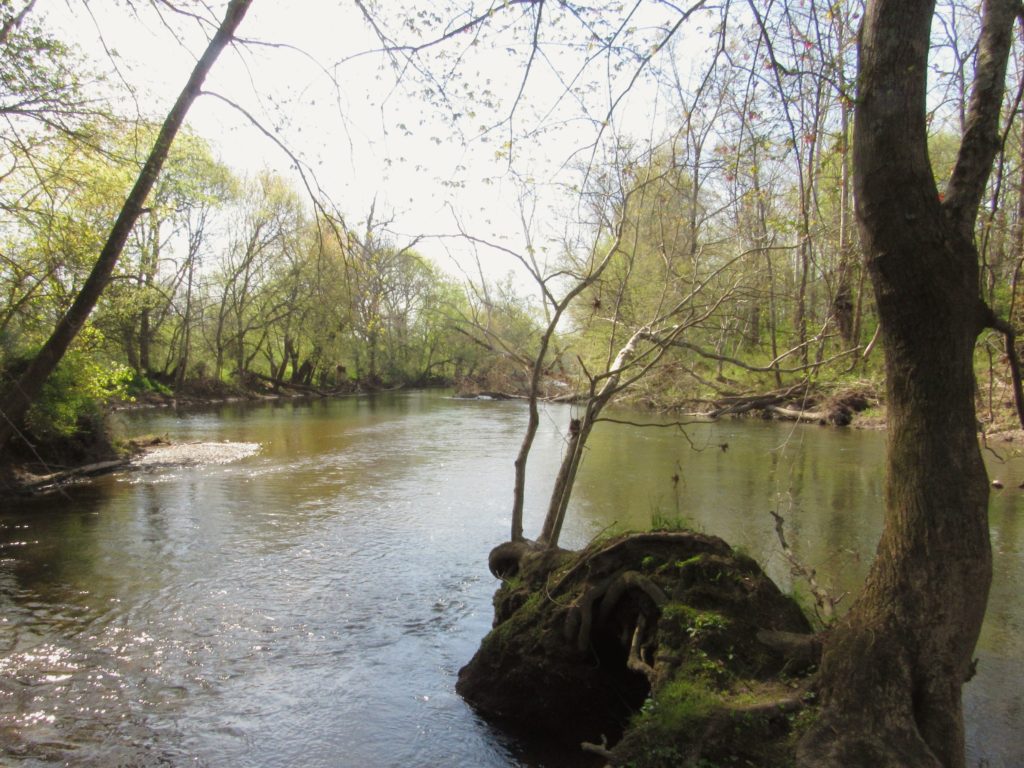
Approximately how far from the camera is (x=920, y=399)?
10.8ft

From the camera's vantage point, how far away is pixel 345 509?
12609 mm

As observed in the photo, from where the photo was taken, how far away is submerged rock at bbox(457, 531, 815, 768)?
3744 millimetres

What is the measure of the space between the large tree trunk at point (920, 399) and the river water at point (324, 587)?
7.45 ft

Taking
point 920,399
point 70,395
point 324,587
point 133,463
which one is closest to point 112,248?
point 324,587

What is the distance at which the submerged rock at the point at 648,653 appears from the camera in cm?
374

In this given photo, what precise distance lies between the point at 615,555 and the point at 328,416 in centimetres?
2607

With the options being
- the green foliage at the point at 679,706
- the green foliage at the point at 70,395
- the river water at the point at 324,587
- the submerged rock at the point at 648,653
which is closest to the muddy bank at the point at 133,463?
the river water at the point at 324,587

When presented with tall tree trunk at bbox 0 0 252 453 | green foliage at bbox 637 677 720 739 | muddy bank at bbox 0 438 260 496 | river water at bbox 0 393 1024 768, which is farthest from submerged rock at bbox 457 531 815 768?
muddy bank at bbox 0 438 260 496

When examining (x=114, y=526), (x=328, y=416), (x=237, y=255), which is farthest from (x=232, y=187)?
(x=114, y=526)

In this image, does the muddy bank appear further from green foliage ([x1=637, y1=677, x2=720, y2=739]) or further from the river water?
green foliage ([x1=637, y1=677, x2=720, y2=739])

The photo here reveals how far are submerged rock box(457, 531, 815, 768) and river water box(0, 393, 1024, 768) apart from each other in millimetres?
454

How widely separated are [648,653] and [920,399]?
2.52 meters

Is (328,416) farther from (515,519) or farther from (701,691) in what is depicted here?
(701,691)

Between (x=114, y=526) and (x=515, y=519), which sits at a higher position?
(x=515, y=519)
